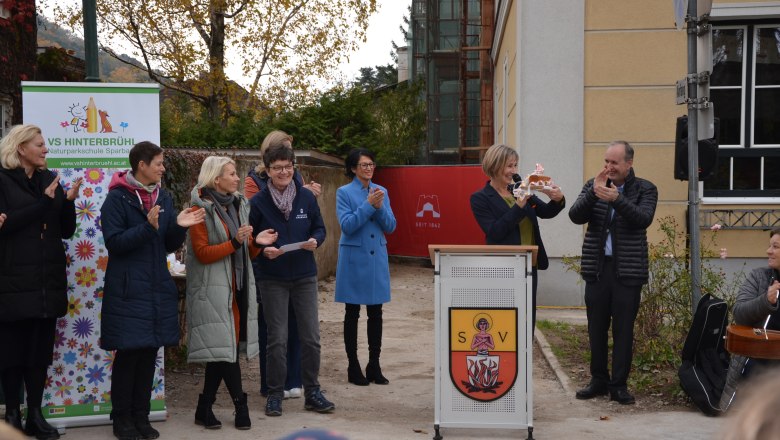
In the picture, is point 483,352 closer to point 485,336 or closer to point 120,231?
point 485,336

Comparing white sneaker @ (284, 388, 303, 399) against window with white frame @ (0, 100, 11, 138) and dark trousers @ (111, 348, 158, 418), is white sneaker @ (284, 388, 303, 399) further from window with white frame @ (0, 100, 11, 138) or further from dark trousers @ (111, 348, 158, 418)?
window with white frame @ (0, 100, 11, 138)

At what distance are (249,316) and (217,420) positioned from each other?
31.1 inches

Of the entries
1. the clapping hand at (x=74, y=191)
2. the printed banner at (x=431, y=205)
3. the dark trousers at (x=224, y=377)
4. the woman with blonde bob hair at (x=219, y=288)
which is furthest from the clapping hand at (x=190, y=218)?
the printed banner at (x=431, y=205)

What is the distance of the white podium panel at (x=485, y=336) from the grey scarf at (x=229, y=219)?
148 cm

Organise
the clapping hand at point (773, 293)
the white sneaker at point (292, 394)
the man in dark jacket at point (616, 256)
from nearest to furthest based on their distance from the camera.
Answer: the clapping hand at point (773, 293)
the man in dark jacket at point (616, 256)
the white sneaker at point (292, 394)

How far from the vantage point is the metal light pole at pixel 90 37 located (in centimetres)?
747

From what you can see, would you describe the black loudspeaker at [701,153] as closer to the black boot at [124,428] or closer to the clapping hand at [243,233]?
the clapping hand at [243,233]

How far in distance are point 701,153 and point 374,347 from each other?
3364mm

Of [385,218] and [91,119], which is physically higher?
[91,119]

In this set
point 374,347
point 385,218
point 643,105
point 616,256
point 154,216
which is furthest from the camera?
point 643,105

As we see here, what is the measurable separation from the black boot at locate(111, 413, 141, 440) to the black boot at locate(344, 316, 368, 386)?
93.0 inches

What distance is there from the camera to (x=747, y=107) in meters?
12.6

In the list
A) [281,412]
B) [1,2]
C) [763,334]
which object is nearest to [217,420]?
[281,412]

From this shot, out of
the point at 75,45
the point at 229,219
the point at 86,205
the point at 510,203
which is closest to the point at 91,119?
the point at 86,205
